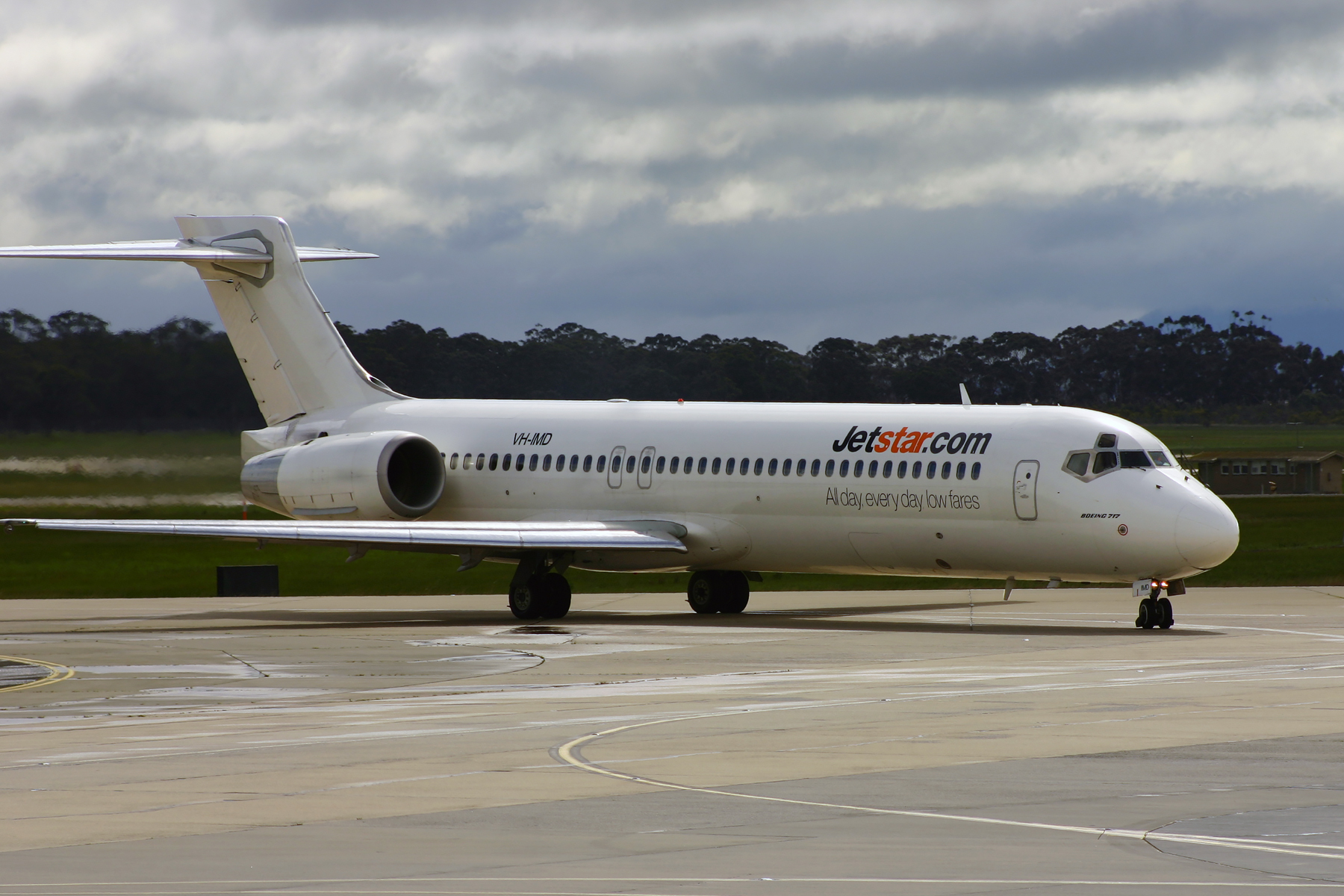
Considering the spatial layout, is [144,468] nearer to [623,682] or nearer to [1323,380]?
[623,682]

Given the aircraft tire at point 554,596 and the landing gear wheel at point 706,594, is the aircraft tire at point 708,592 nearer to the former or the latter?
the landing gear wheel at point 706,594

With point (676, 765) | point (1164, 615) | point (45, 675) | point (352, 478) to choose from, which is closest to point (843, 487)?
point (1164, 615)

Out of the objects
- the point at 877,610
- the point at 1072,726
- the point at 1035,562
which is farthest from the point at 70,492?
the point at 1072,726

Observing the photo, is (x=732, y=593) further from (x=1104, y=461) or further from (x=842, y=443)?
(x=1104, y=461)

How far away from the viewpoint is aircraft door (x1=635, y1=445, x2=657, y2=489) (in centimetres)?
3306

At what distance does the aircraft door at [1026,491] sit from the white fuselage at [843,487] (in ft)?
0.09

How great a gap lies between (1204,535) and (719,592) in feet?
32.7

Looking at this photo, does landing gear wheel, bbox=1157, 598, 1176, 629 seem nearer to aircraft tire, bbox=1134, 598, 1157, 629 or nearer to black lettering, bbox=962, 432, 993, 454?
aircraft tire, bbox=1134, 598, 1157, 629

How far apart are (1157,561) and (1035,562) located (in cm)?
199

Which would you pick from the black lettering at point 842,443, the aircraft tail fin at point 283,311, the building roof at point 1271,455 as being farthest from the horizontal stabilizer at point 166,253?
the building roof at point 1271,455

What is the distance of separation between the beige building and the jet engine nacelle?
266 feet

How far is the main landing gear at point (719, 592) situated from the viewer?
34.1m

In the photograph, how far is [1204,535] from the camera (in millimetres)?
27047

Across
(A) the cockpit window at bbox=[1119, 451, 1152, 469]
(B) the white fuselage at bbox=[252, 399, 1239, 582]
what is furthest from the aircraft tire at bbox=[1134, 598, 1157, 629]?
(A) the cockpit window at bbox=[1119, 451, 1152, 469]
